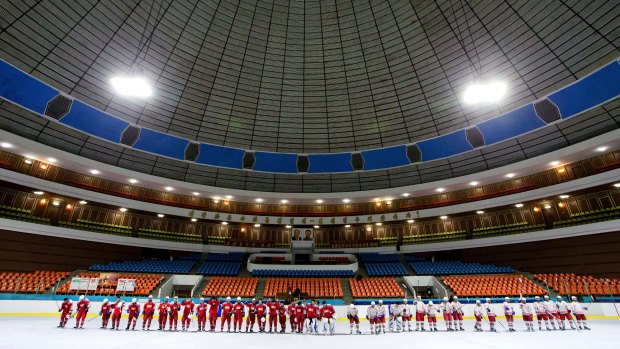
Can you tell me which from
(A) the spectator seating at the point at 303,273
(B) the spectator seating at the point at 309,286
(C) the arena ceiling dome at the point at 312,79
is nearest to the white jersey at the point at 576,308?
(B) the spectator seating at the point at 309,286

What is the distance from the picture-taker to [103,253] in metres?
29.3

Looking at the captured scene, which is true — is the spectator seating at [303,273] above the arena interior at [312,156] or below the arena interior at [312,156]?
below

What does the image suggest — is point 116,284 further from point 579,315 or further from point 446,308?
point 579,315

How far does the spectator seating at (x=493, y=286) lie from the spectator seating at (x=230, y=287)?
647 inches

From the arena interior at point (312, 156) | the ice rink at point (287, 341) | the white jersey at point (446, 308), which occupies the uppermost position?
the arena interior at point (312, 156)

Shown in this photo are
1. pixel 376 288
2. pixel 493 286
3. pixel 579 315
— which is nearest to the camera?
pixel 579 315

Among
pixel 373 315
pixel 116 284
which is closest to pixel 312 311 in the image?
pixel 373 315

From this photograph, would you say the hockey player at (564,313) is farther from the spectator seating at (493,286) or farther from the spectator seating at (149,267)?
the spectator seating at (149,267)

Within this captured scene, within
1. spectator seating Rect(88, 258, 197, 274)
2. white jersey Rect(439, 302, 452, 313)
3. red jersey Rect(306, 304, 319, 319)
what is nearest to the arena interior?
white jersey Rect(439, 302, 452, 313)

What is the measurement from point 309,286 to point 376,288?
5.59 meters

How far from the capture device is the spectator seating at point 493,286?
22.7 m

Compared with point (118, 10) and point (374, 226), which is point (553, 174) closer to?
point (374, 226)

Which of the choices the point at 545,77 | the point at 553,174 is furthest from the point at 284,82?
the point at 553,174

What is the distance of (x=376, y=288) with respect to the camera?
82.4ft
